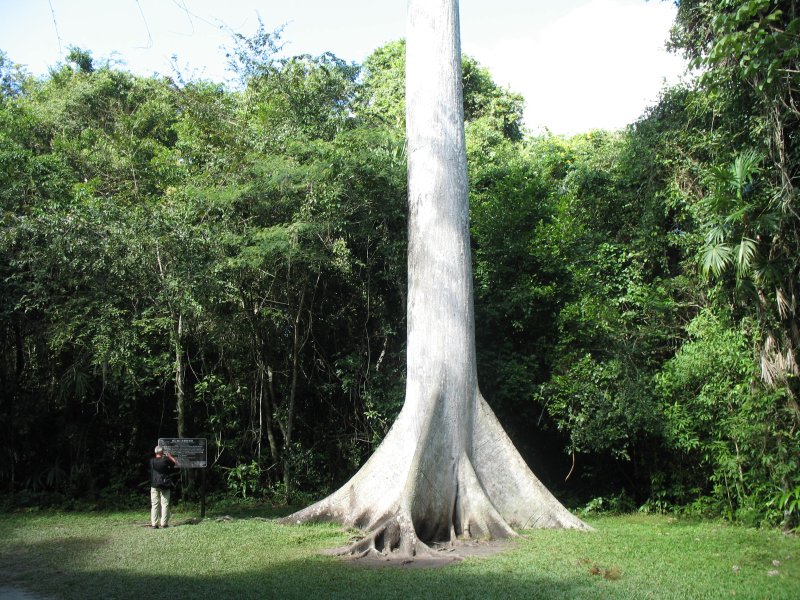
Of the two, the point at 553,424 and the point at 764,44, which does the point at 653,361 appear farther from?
the point at 764,44

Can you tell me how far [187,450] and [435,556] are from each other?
13.5 feet

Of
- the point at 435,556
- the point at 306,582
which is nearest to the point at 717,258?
the point at 435,556

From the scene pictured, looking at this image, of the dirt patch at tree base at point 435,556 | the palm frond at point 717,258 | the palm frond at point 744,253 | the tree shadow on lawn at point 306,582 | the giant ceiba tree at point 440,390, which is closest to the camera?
the tree shadow on lawn at point 306,582

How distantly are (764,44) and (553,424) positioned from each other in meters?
7.25

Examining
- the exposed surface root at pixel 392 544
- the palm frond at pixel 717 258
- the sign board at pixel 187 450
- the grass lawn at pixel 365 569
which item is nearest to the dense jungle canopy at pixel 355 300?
the palm frond at pixel 717 258

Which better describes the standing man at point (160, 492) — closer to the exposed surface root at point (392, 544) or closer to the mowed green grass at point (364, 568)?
the mowed green grass at point (364, 568)

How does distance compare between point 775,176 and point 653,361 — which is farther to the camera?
point 653,361

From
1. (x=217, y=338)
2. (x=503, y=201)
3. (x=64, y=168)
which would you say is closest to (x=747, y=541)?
(x=503, y=201)

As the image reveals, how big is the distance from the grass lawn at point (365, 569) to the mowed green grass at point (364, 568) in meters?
0.01

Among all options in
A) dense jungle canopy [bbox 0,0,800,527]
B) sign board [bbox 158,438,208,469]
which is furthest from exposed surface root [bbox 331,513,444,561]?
dense jungle canopy [bbox 0,0,800,527]

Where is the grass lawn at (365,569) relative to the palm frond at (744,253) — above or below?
below

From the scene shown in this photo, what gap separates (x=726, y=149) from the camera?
32.8ft

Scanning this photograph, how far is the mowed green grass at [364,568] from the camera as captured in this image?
18.0 ft

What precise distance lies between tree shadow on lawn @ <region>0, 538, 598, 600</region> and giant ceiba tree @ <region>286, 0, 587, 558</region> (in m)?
1.32
